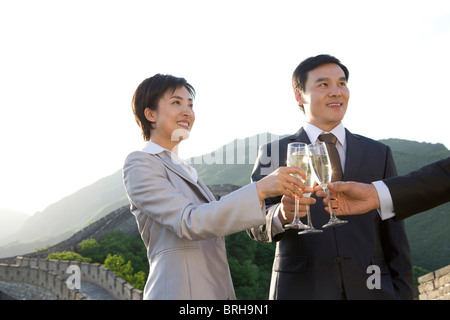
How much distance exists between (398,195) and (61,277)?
57.7 feet

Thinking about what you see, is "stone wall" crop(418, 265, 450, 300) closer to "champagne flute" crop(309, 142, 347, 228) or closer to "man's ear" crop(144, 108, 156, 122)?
"champagne flute" crop(309, 142, 347, 228)

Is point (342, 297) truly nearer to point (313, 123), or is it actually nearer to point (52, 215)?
point (313, 123)

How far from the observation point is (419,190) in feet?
7.97

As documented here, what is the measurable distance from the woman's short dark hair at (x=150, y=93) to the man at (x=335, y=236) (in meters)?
0.72

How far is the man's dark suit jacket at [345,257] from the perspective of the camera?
99.4 inches

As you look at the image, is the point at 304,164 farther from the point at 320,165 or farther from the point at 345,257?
the point at 345,257

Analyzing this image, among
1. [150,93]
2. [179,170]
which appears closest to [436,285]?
[179,170]

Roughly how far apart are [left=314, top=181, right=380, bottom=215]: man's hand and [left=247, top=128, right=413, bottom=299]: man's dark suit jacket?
0.92 feet

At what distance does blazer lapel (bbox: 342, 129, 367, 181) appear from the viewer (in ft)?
9.21

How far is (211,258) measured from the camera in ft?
7.50

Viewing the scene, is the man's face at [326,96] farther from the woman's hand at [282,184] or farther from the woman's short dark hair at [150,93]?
the woman's hand at [282,184]
